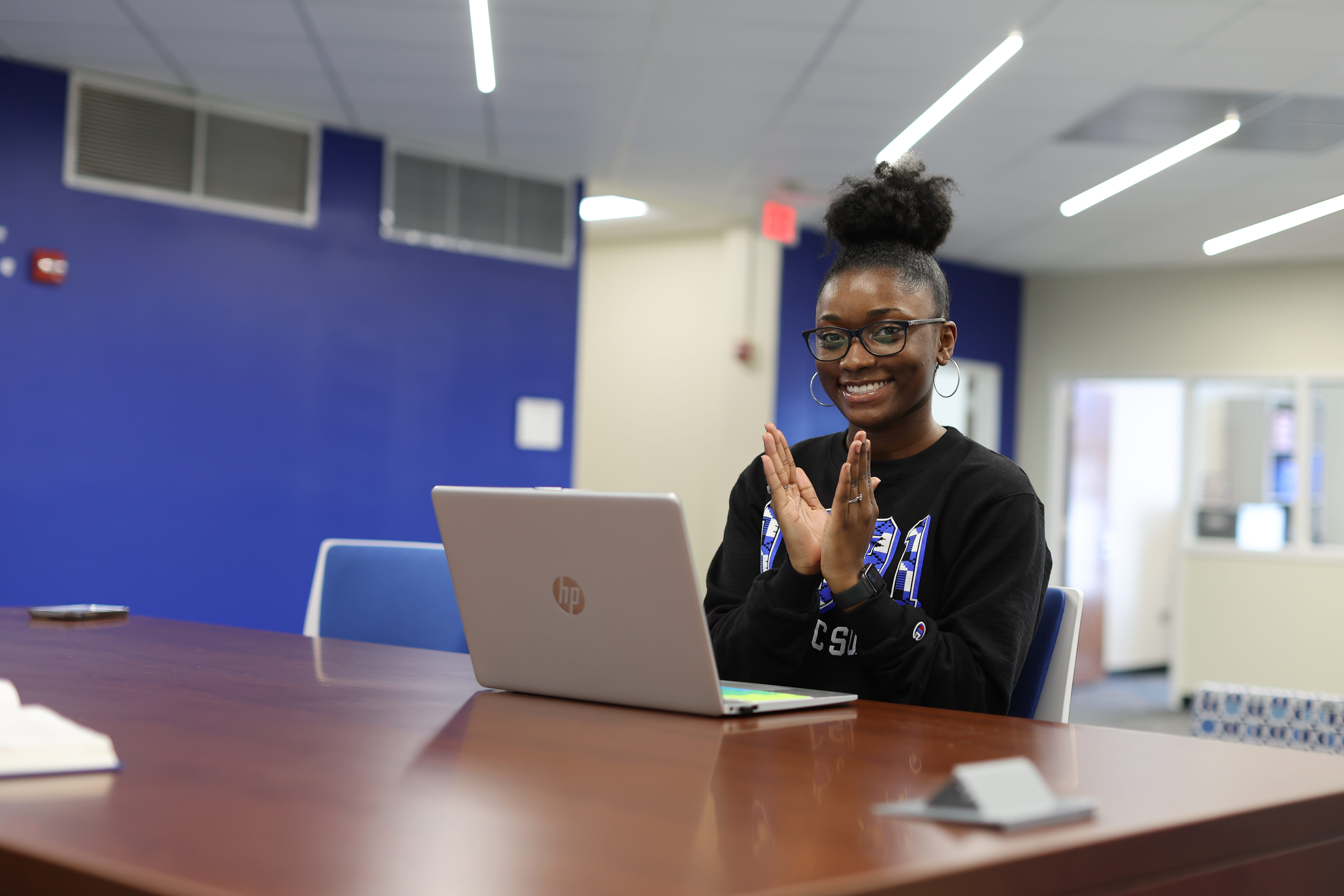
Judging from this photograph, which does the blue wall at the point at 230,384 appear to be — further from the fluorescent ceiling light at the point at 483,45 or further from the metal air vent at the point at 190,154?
the fluorescent ceiling light at the point at 483,45

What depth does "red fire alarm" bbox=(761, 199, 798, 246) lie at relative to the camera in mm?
5598

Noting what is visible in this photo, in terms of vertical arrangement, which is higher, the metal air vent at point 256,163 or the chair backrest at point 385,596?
the metal air vent at point 256,163

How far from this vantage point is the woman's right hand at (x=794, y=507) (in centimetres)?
128

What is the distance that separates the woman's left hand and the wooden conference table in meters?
0.16

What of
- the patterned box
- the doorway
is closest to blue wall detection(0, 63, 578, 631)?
the patterned box

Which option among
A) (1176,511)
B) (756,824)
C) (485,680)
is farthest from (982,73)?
(1176,511)

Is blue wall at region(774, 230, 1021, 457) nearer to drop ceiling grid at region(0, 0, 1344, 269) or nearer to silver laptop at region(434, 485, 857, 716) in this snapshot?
drop ceiling grid at region(0, 0, 1344, 269)

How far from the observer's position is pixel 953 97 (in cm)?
A: 396

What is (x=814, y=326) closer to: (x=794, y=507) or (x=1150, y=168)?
(x=1150, y=168)

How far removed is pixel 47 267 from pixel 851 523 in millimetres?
3751

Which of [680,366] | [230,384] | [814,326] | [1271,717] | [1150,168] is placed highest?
[1150,168]

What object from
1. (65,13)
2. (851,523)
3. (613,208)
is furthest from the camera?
(613,208)

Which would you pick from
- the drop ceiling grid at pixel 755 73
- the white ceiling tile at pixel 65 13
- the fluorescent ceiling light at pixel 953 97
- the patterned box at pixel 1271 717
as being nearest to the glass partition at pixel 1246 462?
the drop ceiling grid at pixel 755 73

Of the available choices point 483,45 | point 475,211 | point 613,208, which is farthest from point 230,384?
point 613,208
